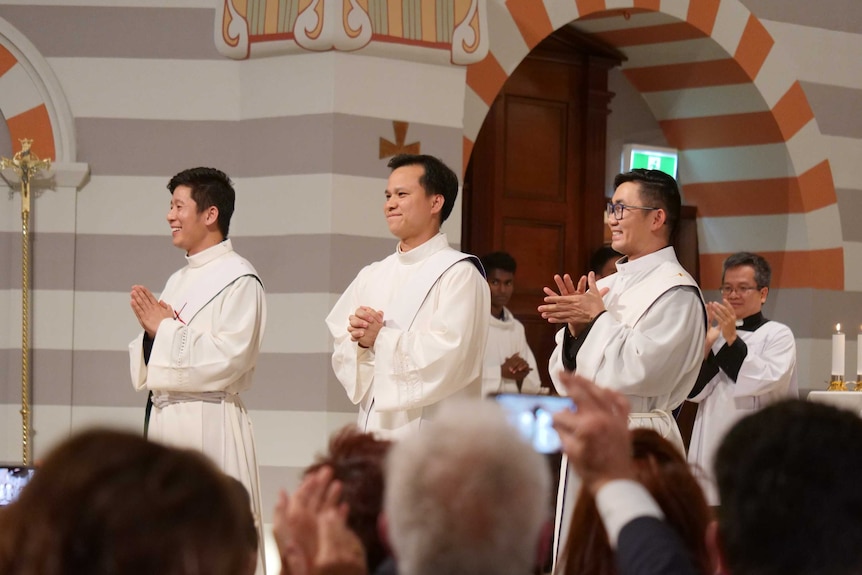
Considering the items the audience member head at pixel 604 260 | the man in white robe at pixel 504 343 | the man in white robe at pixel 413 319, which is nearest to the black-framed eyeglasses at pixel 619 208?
the man in white robe at pixel 413 319

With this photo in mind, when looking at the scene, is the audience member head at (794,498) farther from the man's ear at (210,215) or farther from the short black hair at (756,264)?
the short black hair at (756,264)

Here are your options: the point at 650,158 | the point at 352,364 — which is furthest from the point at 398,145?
the point at 650,158

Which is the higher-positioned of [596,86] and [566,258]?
[596,86]

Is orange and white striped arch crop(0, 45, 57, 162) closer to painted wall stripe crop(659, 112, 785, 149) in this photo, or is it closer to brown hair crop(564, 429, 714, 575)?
painted wall stripe crop(659, 112, 785, 149)

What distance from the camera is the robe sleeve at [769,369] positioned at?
6191 mm

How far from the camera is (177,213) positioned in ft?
15.8

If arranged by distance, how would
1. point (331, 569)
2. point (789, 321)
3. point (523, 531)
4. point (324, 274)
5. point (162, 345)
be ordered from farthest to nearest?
1. point (789, 321)
2. point (324, 274)
3. point (162, 345)
4. point (331, 569)
5. point (523, 531)

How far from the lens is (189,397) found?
15.3 ft

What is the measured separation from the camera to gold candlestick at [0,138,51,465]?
6242 mm

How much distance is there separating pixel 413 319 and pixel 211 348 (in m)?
0.78

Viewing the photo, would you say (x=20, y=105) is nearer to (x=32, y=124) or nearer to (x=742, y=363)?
(x=32, y=124)

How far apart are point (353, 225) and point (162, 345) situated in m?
1.87

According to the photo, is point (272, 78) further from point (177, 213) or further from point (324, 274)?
point (177, 213)

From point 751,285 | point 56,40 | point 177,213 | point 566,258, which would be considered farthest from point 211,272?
point 566,258
